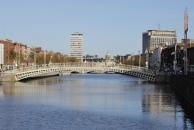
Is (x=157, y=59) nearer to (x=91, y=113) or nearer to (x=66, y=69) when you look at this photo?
(x=66, y=69)

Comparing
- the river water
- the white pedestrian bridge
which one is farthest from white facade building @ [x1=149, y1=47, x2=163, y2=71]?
the river water

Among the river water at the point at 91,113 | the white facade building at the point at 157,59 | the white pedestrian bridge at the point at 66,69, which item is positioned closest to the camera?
the river water at the point at 91,113

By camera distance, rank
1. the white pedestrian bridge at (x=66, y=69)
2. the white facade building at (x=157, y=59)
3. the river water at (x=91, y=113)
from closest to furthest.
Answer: the river water at (x=91, y=113)
the white pedestrian bridge at (x=66, y=69)
the white facade building at (x=157, y=59)

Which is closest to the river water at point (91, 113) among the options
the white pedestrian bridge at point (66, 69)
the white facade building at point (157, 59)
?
the white pedestrian bridge at point (66, 69)

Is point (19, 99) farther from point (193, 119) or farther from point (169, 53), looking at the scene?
point (169, 53)

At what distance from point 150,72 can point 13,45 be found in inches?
2364

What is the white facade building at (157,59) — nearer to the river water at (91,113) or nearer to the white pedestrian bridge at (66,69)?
the white pedestrian bridge at (66,69)

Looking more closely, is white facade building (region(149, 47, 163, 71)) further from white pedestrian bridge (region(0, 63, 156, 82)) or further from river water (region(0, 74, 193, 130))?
river water (region(0, 74, 193, 130))

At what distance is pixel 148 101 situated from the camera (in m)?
55.2

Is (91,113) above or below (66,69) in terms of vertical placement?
below

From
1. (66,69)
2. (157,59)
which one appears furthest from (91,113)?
(157,59)

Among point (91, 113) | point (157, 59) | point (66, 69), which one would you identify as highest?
point (157, 59)

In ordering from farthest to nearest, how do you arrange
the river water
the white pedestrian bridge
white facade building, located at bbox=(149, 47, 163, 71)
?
white facade building, located at bbox=(149, 47, 163, 71) → the white pedestrian bridge → the river water

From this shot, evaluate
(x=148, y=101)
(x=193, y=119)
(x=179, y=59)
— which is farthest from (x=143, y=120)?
(x=179, y=59)
